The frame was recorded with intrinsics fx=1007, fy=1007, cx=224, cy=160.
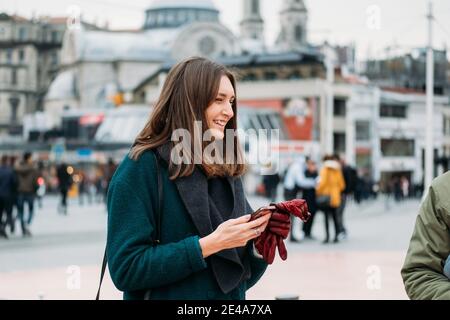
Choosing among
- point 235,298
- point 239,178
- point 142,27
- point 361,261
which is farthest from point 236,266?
point 142,27

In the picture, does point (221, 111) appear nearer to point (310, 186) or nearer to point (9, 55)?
point (310, 186)

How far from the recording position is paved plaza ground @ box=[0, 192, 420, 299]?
10016 mm

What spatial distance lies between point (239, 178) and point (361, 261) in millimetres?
10736

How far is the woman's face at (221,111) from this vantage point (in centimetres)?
293

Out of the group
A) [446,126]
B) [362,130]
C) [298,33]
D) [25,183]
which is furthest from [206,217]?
[298,33]

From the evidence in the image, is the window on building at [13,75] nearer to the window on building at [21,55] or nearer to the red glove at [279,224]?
the window on building at [21,55]

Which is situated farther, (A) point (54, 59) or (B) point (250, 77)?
(A) point (54, 59)

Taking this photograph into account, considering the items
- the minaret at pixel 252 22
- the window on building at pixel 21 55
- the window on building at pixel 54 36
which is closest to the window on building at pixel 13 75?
the window on building at pixel 21 55

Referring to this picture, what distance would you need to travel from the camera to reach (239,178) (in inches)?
119

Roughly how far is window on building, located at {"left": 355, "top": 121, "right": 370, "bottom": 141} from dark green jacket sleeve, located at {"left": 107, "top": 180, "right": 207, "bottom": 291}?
78.8m

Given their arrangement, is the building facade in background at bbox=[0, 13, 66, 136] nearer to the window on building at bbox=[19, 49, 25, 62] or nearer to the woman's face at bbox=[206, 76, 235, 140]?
the window on building at bbox=[19, 49, 25, 62]

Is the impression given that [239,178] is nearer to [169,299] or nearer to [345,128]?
[169,299]

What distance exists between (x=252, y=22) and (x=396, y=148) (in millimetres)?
54679

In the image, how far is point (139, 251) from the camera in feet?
9.07
